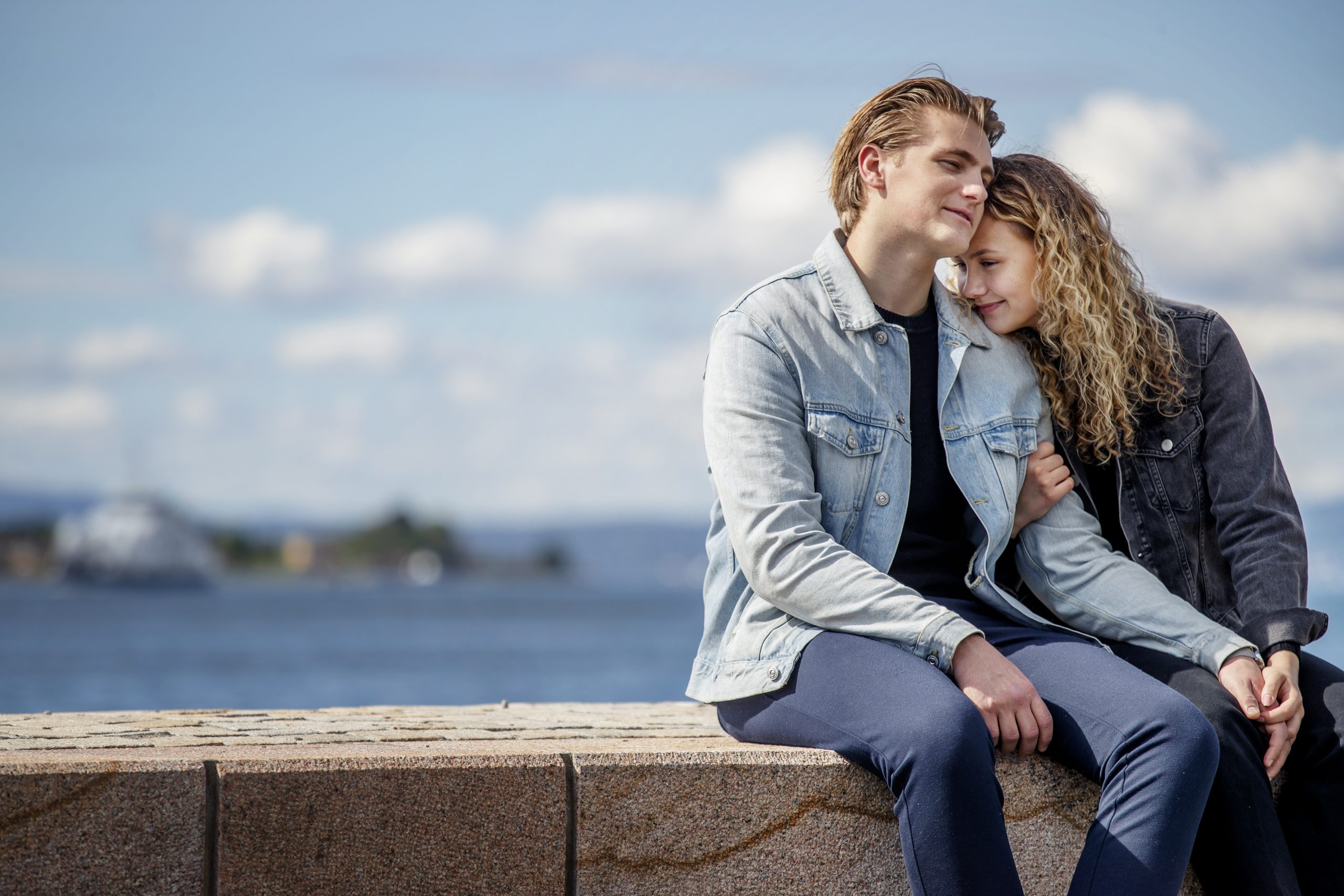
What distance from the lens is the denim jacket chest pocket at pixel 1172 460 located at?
3396 mm

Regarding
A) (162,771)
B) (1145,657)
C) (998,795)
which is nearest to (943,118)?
(1145,657)

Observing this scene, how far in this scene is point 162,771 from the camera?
9.00 ft

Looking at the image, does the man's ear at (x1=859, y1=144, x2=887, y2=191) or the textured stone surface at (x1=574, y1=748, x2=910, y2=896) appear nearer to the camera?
the textured stone surface at (x1=574, y1=748, x2=910, y2=896)

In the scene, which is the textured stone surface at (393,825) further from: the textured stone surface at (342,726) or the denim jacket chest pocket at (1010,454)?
the denim jacket chest pocket at (1010,454)

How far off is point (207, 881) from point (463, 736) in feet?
2.96

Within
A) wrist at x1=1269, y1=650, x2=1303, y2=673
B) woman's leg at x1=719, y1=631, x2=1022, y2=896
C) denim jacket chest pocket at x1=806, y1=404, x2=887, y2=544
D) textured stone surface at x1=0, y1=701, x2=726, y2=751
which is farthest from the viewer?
textured stone surface at x1=0, y1=701, x2=726, y2=751

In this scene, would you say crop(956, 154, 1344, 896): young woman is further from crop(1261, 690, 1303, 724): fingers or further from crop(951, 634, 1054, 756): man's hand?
crop(951, 634, 1054, 756): man's hand

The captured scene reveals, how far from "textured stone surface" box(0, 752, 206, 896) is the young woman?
2.10 m

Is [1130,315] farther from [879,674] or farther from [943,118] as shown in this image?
[879,674]

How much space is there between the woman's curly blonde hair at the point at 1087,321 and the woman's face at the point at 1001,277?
26 mm

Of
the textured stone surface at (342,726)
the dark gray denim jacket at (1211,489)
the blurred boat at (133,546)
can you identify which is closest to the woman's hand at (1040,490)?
the dark gray denim jacket at (1211,489)

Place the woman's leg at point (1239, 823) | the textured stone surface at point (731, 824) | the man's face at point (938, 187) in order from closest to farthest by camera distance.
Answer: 1. the woman's leg at point (1239, 823)
2. the textured stone surface at point (731, 824)
3. the man's face at point (938, 187)

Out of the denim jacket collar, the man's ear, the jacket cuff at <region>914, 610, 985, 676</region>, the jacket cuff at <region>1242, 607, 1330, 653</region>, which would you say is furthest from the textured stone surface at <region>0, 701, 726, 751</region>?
the man's ear

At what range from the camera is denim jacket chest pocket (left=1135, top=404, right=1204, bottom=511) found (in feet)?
11.1
